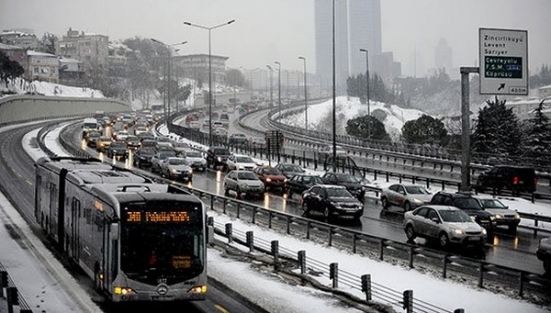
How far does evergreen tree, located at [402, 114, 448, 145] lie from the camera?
253 ft

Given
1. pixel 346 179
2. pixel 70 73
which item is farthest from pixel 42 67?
pixel 346 179

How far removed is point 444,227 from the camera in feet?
78.9

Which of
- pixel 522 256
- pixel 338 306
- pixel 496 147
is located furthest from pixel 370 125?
pixel 338 306

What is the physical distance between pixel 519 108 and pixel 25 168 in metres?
121

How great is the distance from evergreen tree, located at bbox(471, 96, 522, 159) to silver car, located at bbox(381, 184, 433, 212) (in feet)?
106

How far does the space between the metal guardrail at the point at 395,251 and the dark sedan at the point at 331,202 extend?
2.06 meters

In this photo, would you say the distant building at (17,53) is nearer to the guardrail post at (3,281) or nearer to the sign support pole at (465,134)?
the sign support pole at (465,134)

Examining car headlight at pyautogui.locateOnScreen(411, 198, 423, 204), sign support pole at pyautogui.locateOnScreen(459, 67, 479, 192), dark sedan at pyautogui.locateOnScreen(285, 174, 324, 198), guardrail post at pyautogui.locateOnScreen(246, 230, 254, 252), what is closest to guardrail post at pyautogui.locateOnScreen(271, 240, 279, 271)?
guardrail post at pyautogui.locateOnScreen(246, 230, 254, 252)

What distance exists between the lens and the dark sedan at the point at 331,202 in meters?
30.9

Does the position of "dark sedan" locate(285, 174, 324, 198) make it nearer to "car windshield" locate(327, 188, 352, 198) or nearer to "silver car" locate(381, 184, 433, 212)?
"silver car" locate(381, 184, 433, 212)

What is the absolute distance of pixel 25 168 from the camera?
56.1m

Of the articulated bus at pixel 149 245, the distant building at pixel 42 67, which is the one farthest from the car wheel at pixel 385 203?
the distant building at pixel 42 67

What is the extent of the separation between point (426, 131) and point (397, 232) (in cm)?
5130

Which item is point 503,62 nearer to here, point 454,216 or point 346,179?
point 454,216
